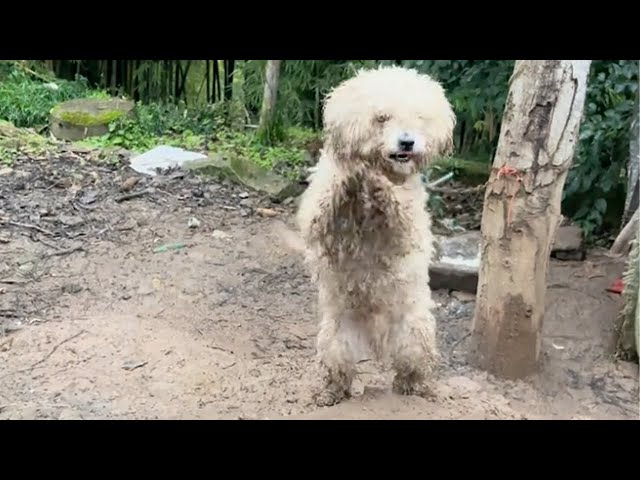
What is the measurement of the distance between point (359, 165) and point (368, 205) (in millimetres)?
249

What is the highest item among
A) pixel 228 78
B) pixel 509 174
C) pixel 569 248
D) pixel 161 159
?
pixel 228 78

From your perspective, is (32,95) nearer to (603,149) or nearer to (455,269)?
(455,269)

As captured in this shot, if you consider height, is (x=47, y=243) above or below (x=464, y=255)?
below

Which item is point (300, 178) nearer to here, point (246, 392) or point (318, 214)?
point (246, 392)

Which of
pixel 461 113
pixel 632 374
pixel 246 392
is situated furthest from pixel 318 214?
pixel 461 113

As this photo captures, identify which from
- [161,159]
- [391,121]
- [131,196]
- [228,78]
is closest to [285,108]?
[161,159]

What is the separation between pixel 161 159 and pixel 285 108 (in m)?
1.73

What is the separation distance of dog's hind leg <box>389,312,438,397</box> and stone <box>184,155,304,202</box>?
378 cm

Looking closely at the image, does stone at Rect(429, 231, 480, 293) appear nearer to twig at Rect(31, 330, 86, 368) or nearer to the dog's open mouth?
twig at Rect(31, 330, 86, 368)

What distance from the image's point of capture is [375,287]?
136 inches


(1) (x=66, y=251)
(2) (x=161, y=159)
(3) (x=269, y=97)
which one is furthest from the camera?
(3) (x=269, y=97)

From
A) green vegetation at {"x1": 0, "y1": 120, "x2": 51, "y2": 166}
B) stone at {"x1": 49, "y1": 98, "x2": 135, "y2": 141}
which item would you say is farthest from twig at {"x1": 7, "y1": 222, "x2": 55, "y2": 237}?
stone at {"x1": 49, "y1": 98, "x2": 135, "y2": 141}

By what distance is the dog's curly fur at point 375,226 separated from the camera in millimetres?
2910

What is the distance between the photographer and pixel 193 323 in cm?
496
